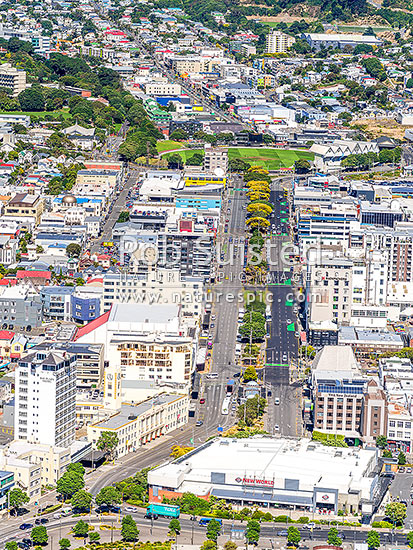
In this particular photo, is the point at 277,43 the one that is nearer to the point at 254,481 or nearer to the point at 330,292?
the point at 330,292

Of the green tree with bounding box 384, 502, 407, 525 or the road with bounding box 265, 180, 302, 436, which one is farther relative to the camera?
the road with bounding box 265, 180, 302, 436

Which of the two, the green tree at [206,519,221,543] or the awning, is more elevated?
the awning

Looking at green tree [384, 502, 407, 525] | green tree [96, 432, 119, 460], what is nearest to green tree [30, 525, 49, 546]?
green tree [96, 432, 119, 460]

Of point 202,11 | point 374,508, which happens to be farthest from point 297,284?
point 202,11

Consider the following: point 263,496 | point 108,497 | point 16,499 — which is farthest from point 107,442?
point 263,496

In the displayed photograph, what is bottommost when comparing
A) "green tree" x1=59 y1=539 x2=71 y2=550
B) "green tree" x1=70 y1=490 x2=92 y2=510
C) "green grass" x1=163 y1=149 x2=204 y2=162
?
"green tree" x1=59 y1=539 x2=71 y2=550

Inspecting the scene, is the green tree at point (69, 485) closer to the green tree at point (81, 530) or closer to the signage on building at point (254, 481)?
the green tree at point (81, 530)

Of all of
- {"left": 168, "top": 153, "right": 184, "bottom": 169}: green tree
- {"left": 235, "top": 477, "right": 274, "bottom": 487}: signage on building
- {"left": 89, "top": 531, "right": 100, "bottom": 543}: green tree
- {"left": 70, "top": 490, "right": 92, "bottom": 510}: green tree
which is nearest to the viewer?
{"left": 89, "top": 531, "right": 100, "bottom": 543}: green tree

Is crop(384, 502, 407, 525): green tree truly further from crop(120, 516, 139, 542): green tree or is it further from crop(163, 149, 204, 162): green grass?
crop(163, 149, 204, 162): green grass
